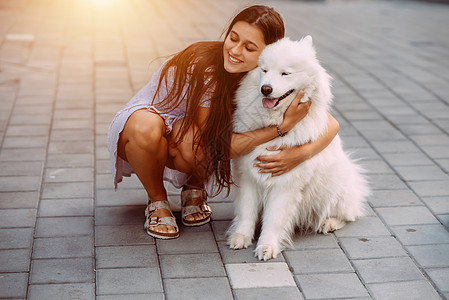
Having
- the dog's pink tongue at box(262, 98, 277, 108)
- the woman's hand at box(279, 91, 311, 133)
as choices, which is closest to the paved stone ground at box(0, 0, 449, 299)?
the woman's hand at box(279, 91, 311, 133)

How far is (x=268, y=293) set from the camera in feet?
8.95

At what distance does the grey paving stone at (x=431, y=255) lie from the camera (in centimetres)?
301

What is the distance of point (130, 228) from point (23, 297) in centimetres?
81

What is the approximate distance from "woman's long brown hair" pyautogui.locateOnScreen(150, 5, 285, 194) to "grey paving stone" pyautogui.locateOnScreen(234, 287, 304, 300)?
0.65 m

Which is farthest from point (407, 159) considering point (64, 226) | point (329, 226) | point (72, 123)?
point (72, 123)

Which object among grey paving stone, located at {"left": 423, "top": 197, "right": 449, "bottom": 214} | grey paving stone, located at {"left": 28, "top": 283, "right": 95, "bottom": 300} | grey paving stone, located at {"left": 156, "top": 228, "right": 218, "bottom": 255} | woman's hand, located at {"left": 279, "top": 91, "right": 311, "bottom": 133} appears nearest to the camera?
grey paving stone, located at {"left": 28, "top": 283, "right": 95, "bottom": 300}

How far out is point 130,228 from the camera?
332cm

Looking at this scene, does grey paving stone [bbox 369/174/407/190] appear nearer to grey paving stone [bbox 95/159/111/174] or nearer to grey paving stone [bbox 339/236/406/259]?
grey paving stone [bbox 339/236/406/259]

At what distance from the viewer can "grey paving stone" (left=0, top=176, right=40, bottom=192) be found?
3.74 m

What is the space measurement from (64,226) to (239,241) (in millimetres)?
932

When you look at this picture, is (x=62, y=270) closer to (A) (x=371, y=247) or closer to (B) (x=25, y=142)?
(A) (x=371, y=247)

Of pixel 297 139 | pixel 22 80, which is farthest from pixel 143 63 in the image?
pixel 297 139

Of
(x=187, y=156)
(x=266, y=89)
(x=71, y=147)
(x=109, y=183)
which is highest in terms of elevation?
(x=266, y=89)

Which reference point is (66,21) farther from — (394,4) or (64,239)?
(394,4)
